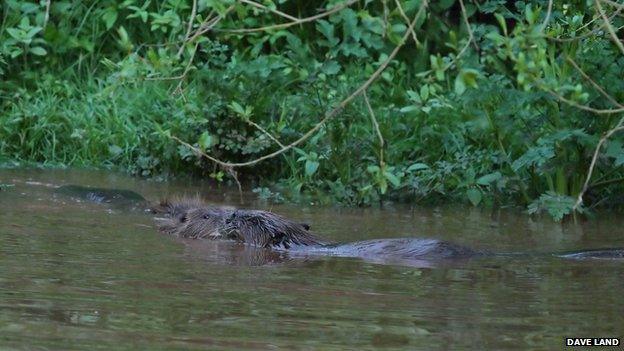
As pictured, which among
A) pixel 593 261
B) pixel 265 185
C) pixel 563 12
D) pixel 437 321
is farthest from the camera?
pixel 265 185

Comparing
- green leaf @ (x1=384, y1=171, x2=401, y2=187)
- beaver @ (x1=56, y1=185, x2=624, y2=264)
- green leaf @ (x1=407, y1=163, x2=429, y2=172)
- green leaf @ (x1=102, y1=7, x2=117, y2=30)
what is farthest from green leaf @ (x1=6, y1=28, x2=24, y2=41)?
green leaf @ (x1=384, y1=171, x2=401, y2=187)

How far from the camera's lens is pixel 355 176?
25.8 ft

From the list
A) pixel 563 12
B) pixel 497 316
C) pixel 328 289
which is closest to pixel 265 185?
pixel 563 12

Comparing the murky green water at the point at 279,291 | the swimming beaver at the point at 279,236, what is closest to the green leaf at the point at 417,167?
the murky green water at the point at 279,291

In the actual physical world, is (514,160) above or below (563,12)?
below

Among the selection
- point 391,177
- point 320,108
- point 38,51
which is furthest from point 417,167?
point 38,51

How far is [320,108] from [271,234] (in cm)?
219

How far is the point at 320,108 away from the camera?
844 cm

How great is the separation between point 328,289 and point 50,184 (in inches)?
137

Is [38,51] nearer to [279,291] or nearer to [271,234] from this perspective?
[271,234]

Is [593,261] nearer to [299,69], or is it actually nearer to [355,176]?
[355,176]

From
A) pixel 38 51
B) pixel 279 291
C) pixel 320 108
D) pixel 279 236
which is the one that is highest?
pixel 38 51

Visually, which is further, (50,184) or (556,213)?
(50,184)

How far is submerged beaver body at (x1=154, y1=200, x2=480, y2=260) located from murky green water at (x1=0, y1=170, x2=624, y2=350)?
0.17 meters
